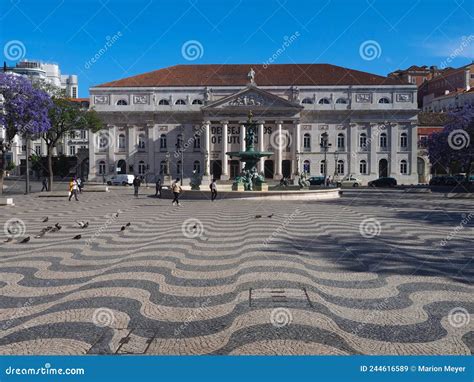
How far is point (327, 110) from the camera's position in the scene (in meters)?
69.2

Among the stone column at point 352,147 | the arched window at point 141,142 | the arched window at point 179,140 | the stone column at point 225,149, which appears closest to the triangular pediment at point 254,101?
the stone column at point 225,149

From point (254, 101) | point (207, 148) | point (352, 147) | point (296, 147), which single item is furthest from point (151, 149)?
point (352, 147)

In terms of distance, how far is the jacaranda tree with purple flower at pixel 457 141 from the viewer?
34.6 meters

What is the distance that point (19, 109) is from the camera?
95.7ft

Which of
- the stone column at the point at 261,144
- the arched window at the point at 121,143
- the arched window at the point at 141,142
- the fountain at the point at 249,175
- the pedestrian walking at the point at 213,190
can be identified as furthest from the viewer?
the arched window at the point at 121,143

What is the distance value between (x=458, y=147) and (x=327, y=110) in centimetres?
3404

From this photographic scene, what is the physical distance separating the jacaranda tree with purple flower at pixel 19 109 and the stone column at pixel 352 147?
48882 millimetres

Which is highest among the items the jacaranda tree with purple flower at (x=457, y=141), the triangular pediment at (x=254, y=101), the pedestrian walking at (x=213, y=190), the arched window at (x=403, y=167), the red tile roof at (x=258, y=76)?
the red tile roof at (x=258, y=76)

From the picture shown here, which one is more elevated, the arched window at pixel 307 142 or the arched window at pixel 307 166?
the arched window at pixel 307 142

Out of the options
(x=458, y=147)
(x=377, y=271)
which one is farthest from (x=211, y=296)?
(x=458, y=147)

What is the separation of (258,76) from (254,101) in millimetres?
7104

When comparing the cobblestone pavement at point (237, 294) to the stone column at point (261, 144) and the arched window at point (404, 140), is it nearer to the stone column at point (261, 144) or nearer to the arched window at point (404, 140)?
the stone column at point (261, 144)

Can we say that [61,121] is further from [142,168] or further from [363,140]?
[363,140]

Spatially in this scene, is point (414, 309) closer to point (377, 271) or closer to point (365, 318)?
point (365, 318)
